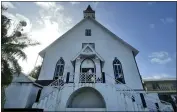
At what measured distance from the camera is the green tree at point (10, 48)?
1061cm

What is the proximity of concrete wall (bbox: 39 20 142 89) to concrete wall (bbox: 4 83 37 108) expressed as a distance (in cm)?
301

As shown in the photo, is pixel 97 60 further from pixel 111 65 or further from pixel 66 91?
pixel 66 91

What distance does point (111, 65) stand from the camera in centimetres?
1573

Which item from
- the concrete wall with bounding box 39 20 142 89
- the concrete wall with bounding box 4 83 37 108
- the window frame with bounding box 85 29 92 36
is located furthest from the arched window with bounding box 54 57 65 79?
the window frame with bounding box 85 29 92 36

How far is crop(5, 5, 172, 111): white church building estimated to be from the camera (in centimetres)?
1076

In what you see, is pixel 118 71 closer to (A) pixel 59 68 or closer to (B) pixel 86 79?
(B) pixel 86 79

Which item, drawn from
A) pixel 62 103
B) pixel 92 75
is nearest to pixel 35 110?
pixel 62 103

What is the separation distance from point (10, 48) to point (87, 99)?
8584mm

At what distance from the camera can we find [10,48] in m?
11.3

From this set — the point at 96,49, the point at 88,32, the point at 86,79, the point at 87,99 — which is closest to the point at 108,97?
the point at 87,99

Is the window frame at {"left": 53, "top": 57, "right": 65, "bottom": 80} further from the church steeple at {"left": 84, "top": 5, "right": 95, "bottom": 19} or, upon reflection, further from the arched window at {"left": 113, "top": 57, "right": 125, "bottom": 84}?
the church steeple at {"left": 84, "top": 5, "right": 95, "bottom": 19}

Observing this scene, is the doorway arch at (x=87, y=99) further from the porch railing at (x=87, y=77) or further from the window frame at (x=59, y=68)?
the window frame at (x=59, y=68)

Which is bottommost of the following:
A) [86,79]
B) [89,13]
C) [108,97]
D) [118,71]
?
[108,97]

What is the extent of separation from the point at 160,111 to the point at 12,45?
1470cm
